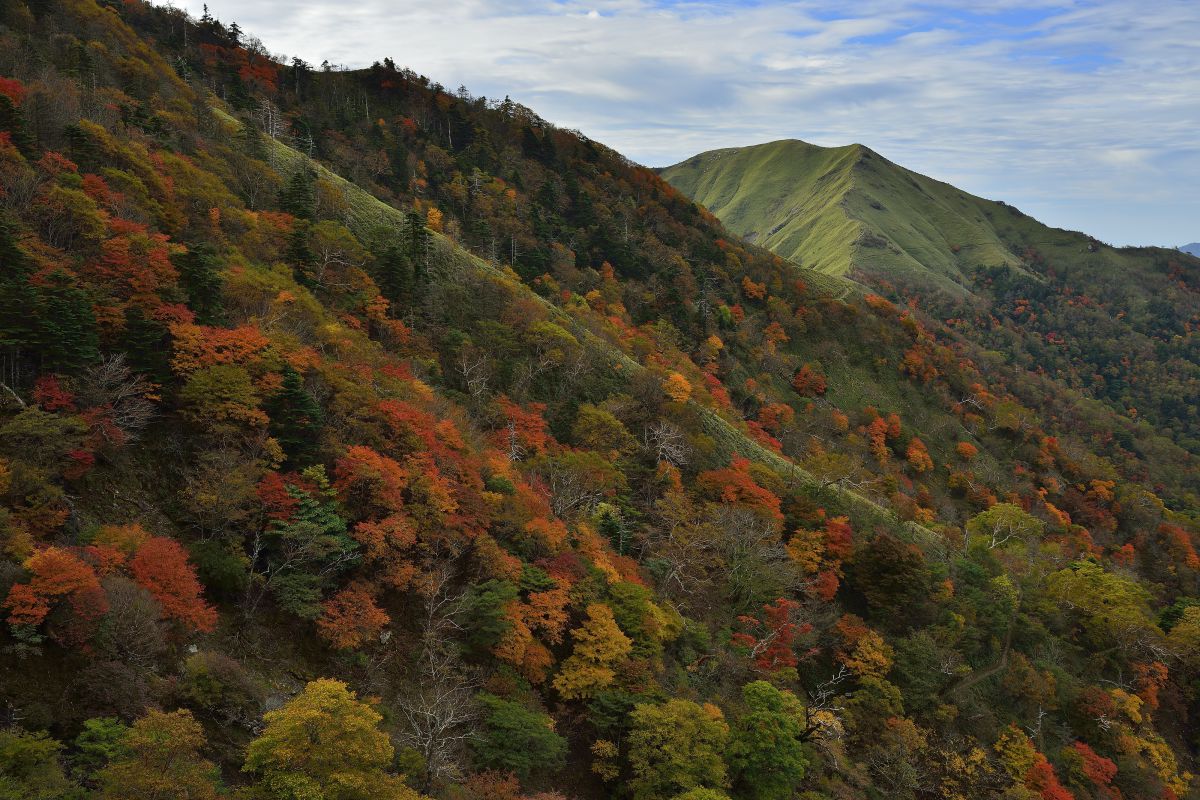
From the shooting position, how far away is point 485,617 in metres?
30.9

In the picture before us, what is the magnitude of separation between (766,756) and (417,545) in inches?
790

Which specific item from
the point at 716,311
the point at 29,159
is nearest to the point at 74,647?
the point at 29,159

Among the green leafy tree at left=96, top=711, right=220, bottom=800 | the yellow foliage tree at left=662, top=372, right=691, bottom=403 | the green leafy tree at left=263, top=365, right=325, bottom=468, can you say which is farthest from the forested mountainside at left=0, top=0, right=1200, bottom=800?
the yellow foliage tree at left=662, top=372, right=691, bottom=403

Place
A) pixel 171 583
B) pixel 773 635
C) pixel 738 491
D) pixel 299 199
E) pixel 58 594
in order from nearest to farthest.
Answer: pixel 58 594, pixel 171 583, pixel 773 635, pixel 738 491, pixel 299 199

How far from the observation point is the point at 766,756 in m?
31.3

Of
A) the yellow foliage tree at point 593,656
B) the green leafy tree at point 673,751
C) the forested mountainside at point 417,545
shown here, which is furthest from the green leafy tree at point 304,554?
the green leafy tree at point 673,751

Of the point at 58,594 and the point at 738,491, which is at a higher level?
the point at 58,594

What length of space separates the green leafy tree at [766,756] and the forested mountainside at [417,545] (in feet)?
0.71

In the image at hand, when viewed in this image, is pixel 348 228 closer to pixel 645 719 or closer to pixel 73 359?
pixel 73 359

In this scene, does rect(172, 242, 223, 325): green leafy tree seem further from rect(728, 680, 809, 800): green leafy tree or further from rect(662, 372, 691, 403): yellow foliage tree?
rect(662, 372, 691, 403): yellow foliage tree

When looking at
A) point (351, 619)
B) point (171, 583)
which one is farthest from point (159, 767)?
point (351, 619)

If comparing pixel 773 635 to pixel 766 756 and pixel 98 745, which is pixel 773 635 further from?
pixel 98 745

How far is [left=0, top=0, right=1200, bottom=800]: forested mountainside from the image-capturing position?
21.7 m

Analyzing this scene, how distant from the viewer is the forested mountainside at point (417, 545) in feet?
71.2
